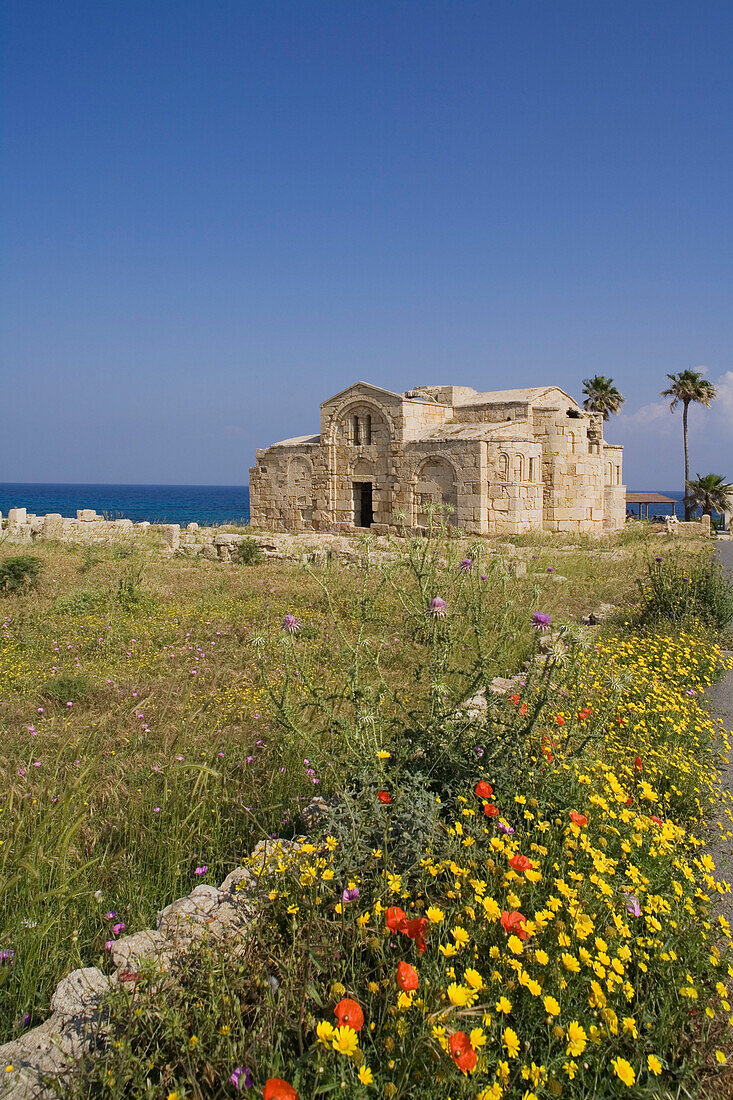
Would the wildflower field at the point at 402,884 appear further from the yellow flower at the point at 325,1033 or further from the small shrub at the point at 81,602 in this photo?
the small shrub at the point at 81,602

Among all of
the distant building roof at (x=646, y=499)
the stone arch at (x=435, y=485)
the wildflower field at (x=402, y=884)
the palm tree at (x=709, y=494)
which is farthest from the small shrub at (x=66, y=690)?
the distant building roof at (x=646, y=499)

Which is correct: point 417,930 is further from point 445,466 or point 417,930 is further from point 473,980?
point 445,466

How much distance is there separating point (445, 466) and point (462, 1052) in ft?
70.0

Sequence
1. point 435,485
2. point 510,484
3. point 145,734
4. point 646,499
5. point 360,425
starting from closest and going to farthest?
point 145,734
point 510,484
point 435,485
point 360,425
point 646,499

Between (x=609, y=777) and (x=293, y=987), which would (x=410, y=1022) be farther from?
(x=609, y=777)

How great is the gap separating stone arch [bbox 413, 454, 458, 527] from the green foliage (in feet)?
44.3

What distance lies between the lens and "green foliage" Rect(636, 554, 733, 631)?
7.94m

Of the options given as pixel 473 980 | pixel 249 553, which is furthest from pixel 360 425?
pixel 473 980

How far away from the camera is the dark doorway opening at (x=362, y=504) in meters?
25.4

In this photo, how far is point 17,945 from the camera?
2580mm

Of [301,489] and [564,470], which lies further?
[301,489]

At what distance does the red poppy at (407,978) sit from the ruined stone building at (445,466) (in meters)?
19.1

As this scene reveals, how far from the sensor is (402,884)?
2416 mm

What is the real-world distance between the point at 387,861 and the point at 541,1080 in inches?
35.1
